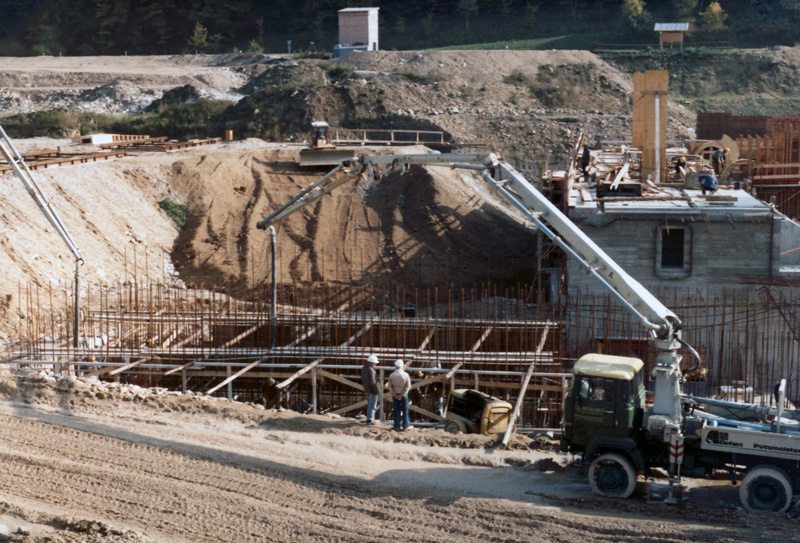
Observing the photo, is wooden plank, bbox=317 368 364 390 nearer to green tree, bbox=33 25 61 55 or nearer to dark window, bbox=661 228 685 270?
dark window, bbox=661 228 685 270

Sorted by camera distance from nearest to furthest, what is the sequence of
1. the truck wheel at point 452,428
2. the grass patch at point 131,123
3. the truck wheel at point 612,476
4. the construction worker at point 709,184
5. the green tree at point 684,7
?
the truck wheel at point 612,476, the truck wheel at point 452,428, the construction worker at point 709,184, the grass patch at point 131,123, the green tree at point 684,7

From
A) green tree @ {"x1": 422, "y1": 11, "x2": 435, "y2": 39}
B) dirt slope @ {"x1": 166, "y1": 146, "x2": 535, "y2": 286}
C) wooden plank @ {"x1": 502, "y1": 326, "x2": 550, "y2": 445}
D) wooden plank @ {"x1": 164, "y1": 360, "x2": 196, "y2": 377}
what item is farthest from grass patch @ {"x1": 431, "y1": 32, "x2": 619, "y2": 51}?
wooden plank @ {"x1": 164, "y1": 360, "x2": 196, "y2": 377}

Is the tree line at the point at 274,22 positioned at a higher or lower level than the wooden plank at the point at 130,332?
higher

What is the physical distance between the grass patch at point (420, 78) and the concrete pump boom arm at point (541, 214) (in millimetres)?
32637

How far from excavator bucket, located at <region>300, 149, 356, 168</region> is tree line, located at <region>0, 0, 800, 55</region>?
3386 centimetres

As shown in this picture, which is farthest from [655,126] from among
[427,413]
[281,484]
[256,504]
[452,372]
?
[256,504]

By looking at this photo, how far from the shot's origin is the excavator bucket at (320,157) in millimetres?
33469

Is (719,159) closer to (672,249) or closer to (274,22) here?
(672,249)

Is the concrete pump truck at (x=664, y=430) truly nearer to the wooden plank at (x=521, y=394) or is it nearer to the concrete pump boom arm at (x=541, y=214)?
the concrete pump boom arm at (x=541, y=214)

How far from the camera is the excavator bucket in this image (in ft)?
110

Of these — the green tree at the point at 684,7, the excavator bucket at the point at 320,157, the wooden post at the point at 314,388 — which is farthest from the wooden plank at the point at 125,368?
the green tree at the point at 684,7

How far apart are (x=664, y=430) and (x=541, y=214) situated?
136 inches

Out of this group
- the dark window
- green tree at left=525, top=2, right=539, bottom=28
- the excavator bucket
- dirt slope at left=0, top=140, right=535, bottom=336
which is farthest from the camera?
green tree at left=525, top=2, right=539, bottom=28

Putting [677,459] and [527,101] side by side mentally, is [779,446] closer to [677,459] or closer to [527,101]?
[677,459]
